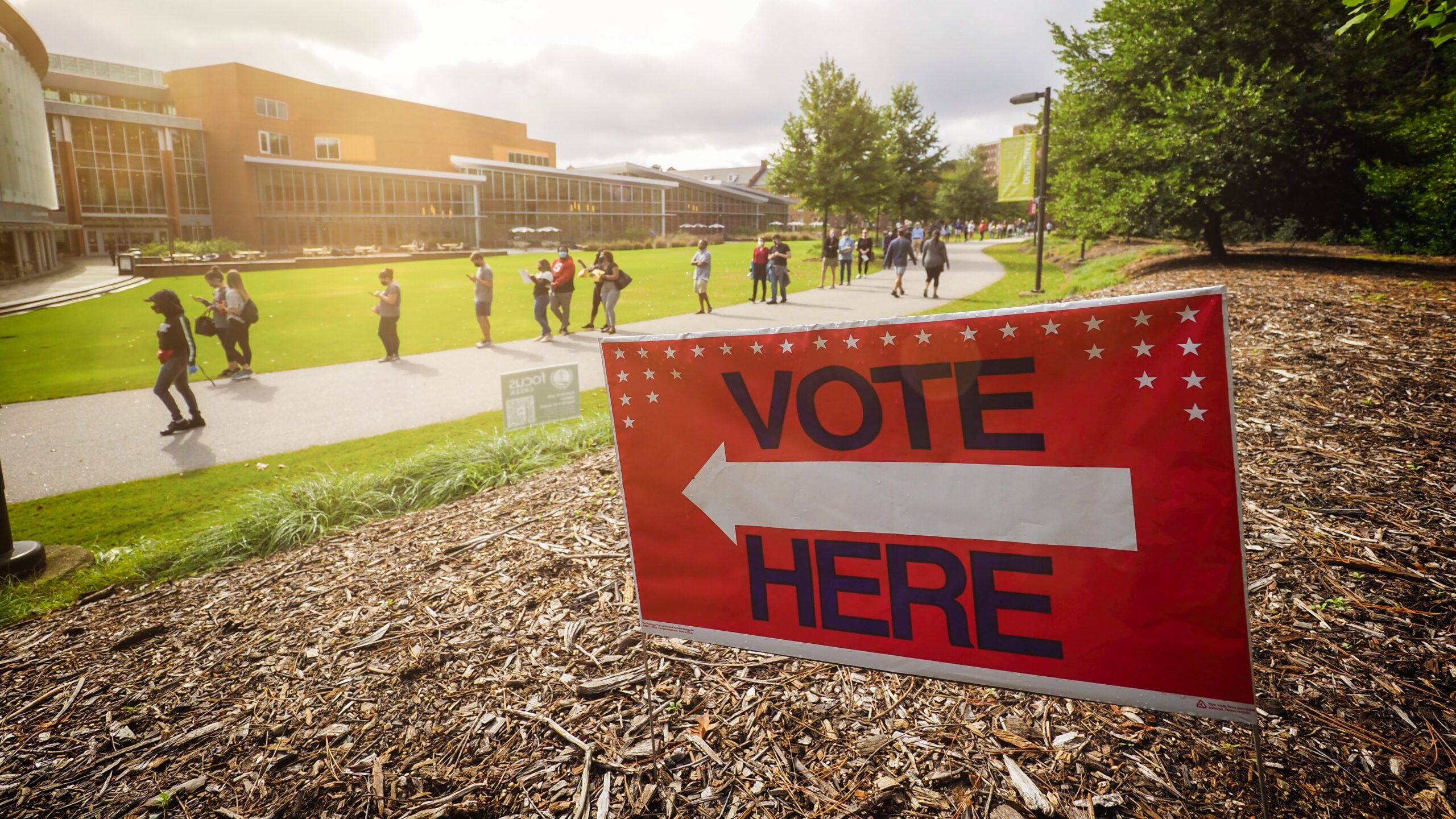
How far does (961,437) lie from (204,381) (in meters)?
15.3

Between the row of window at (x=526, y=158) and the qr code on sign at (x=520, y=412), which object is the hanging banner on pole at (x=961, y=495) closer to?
the qr code on sign at (x=520, y=412)

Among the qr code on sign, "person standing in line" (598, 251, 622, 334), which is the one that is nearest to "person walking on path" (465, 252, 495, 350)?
"person standing in line" (598, 251, 622, 334)

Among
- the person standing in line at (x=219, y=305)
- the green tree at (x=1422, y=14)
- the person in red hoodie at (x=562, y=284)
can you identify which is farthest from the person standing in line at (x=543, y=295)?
the green tree at (x=1422, y=14)

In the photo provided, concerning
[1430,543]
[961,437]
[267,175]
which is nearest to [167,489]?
[961,437]

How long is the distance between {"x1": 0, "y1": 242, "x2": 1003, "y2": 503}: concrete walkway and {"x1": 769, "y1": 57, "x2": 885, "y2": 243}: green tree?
21.6 metres

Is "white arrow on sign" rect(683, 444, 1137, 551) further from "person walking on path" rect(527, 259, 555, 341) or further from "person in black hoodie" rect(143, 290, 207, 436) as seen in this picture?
"person walking on path" rect(527, 259, 555, 341)

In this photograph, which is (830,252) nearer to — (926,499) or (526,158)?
(926,499)

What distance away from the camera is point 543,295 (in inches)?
624

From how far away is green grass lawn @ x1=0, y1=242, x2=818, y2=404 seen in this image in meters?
11.6

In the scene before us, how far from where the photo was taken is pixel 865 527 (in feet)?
7.09

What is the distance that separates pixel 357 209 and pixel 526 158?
2777 centimetres

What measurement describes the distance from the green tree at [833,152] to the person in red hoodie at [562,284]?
22.1 metres

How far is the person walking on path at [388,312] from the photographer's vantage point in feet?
44.5

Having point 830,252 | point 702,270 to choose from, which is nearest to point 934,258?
point 830,252
